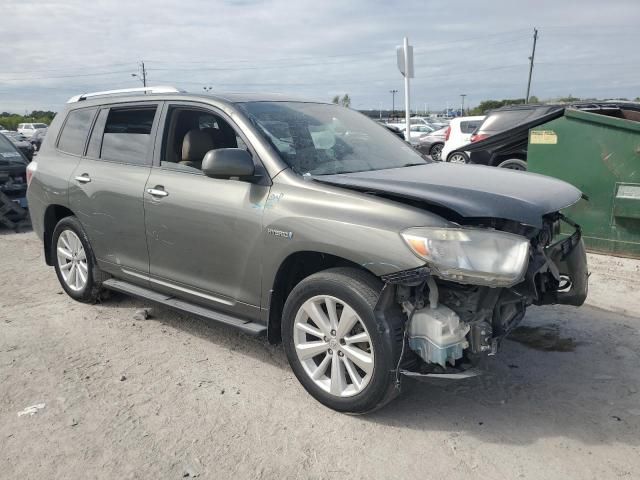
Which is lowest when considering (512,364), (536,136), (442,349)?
(512,364)

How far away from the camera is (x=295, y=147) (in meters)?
3.75

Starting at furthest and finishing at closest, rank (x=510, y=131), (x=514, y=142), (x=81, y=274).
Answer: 1. (x=514, y=142)
2. (x=510, y=131)
3. (x=81, y=274)

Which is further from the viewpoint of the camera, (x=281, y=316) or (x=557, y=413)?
(x=281, y=316)

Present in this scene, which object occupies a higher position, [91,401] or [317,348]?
[317,348]

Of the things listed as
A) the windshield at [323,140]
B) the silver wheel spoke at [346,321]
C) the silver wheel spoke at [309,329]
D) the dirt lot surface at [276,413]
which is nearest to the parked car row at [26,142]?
the dirt lot surface at [276,413]

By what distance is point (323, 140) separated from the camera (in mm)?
3961

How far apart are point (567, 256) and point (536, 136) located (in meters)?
3.81

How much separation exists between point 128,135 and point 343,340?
2.61 metres

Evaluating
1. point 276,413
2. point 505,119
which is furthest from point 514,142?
point 276,413

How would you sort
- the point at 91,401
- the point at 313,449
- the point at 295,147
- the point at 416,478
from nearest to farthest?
the point at 416,478, the point at 313,449, the point at 91,401, the point at 295,147

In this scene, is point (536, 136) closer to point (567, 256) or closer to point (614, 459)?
point (567, 256)

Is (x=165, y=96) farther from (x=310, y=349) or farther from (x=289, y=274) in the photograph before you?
(x=310, y=349)

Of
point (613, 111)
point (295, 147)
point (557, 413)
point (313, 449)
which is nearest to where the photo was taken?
point (313, 449)

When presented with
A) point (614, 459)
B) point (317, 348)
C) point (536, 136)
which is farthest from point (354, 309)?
point (536, 136)
